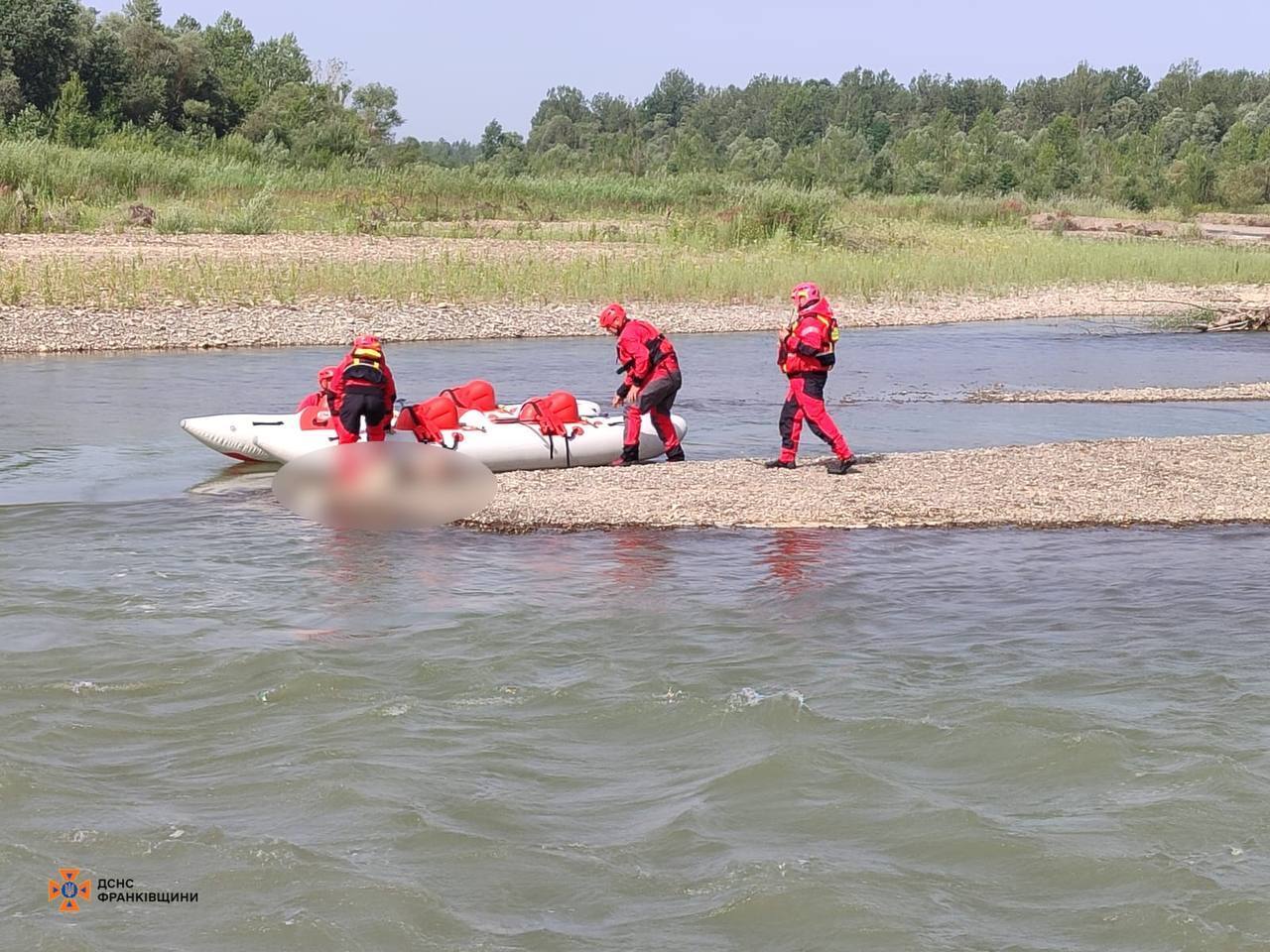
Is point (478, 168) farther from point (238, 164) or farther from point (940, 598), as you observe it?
point (940, 598)

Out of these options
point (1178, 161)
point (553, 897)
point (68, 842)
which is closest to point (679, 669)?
point (553, 897)

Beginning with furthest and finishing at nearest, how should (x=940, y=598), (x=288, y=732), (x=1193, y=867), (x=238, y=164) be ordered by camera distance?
1. (x=238, y=164)
2. (x=940, y=598)
3. (x=288, y=732)
4. (x=1193, y=867)

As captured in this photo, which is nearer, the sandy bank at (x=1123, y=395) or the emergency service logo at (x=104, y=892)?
the emergency service logo at (x=104, y=892)

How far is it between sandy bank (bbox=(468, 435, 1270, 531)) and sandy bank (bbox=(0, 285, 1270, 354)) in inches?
480

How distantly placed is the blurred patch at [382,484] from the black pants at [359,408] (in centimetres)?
27

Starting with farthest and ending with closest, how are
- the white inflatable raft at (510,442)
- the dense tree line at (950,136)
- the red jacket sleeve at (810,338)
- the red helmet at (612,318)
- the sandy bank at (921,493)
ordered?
the dense tree line at (950,136) < the white inflatable raft at (510,442) < the red helmet at (612,318) < the red jacket sleeve at (810,338) < the sandy bank at (921,493)

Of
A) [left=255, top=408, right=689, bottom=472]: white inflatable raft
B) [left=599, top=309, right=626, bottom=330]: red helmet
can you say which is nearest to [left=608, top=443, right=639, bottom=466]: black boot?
[left=255, top=408, right=689, bottom=472]: white inflatable raft

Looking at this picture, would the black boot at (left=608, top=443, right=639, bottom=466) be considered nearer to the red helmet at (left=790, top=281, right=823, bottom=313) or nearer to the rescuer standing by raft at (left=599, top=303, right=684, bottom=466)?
the rescuer standing by raft at (left=599, top=303, right=684, bottom=466)

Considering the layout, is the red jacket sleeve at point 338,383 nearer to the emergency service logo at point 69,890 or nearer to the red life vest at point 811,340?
the red life vest at point 811,340

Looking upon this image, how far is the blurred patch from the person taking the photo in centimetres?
1262

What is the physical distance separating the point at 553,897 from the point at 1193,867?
7.72 ft

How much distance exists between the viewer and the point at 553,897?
591 cm

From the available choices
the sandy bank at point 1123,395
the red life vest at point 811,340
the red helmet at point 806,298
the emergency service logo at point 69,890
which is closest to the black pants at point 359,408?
the red life vest at point 811,340

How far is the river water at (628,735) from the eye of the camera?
583 centimetres
